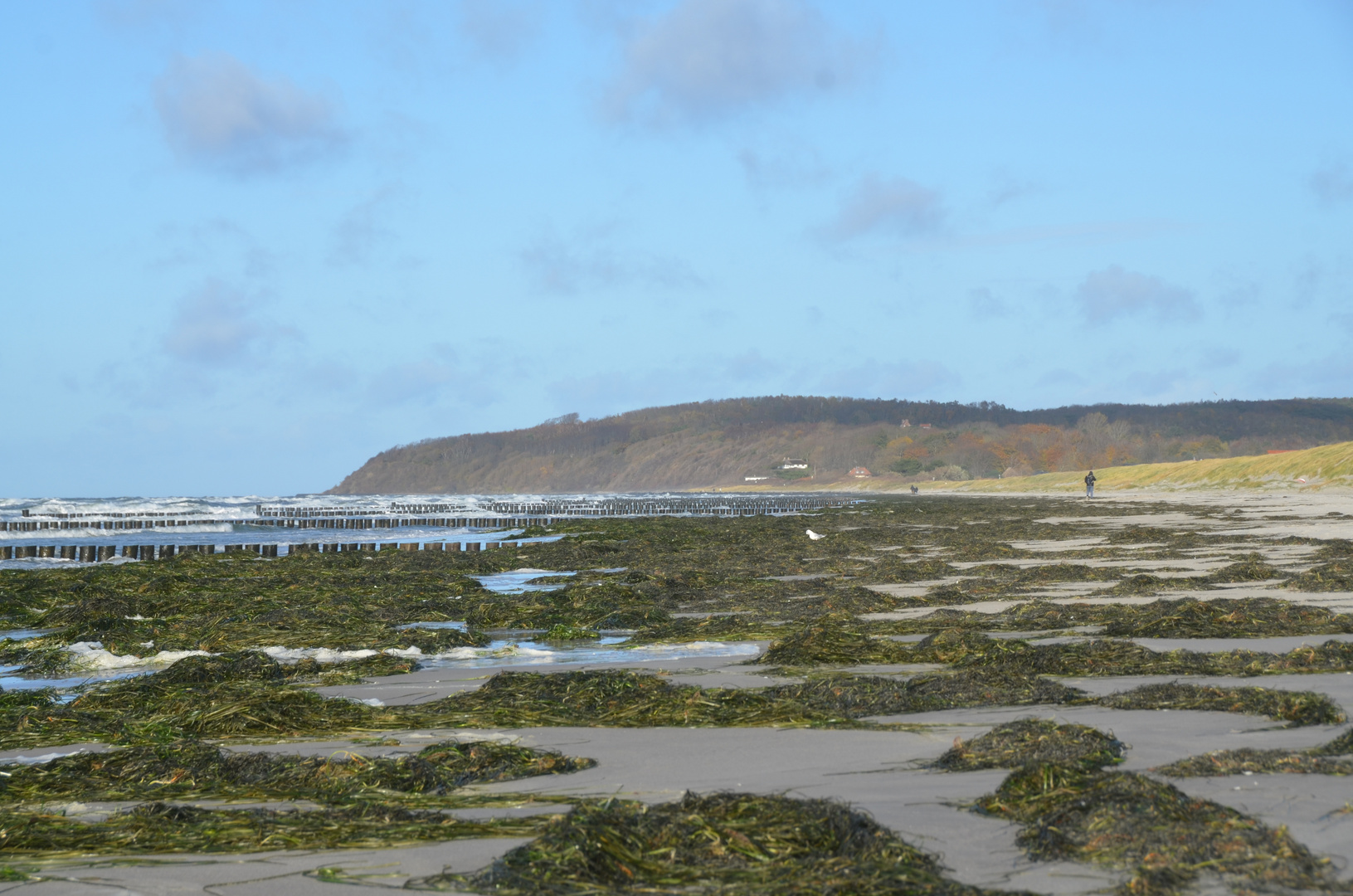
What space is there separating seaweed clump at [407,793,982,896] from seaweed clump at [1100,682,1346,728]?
2596mm

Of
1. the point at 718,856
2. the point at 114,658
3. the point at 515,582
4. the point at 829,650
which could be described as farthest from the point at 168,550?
the point at 718,856

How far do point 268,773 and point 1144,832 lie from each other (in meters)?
3.39

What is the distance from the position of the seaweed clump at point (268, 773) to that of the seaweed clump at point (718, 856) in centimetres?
110

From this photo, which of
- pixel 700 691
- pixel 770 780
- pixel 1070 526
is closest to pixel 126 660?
pixel 700 691

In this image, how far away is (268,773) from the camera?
4473mm

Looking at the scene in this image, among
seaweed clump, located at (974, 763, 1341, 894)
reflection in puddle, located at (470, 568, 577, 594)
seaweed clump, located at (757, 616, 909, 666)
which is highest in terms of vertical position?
Answer: seaweed clump, located at (974, 763, 1341, 894)

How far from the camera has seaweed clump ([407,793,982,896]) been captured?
2.91m

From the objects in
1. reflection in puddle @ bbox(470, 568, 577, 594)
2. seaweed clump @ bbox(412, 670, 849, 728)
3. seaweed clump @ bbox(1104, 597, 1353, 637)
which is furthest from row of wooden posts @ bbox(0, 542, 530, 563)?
seaweed clump @ bbox(412, 670, 849, 728)

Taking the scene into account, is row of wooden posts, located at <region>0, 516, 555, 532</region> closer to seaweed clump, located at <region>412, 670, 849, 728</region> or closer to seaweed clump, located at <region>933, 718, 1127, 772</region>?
seaweed clump, located at <region>412, 670, 849, 728</region>

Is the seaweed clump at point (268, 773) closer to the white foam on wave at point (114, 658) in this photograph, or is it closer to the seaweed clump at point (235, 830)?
the seaweed clump at point (235, 830)

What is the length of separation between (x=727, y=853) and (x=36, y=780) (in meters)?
3.14

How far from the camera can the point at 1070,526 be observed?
26547 millimetres

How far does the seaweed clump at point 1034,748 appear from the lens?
163 inches

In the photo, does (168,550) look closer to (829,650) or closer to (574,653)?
(574,653)
